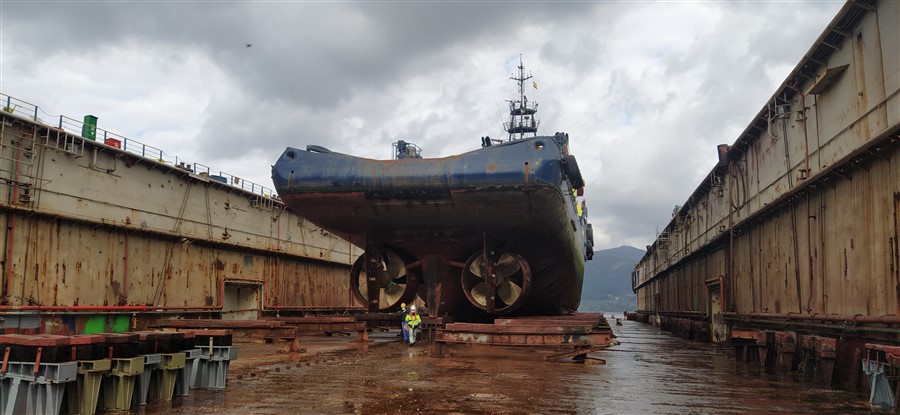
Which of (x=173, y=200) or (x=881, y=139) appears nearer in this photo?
(x=881, y=139)

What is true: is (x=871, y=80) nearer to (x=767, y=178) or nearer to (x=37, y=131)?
(x=767, y=178)

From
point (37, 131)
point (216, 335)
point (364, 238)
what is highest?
point (37, 131)

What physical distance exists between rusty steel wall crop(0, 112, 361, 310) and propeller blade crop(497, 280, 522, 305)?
11661 millimetres

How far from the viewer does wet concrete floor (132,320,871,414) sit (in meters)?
6.29

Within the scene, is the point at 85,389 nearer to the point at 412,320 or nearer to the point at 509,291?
the point at 412,320

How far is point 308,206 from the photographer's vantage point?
14195mm

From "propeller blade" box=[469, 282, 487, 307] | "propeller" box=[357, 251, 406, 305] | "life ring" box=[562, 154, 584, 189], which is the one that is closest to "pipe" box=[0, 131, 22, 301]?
"propeller" box=[357, 251, 406, 305]

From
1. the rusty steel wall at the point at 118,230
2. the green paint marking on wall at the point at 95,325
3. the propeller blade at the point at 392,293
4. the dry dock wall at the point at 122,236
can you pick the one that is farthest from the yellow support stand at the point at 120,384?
the green paint marking on wall at the point at 95,325

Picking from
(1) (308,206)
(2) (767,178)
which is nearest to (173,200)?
(1) (308,206)

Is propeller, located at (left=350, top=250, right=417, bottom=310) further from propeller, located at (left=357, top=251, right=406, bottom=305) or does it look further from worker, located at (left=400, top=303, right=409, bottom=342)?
worker, located at (left=400, top=303, right=409, bottom=342)

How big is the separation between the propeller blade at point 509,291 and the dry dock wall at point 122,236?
11.4 m

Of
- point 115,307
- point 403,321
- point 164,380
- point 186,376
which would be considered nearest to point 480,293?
point 403,321

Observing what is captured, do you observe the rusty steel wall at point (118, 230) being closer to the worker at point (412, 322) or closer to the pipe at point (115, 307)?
the pipe at point (115, 307)

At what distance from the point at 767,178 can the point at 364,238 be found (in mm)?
9876
